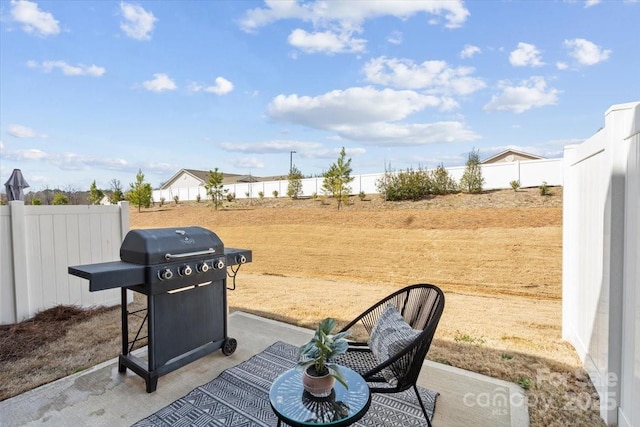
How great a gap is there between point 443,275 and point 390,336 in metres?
6.34

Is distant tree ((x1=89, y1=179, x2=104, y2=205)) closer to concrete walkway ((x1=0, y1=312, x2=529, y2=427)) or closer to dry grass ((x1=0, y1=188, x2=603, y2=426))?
dry grass ((x1=0, y1=188, x2=603, y2=426))

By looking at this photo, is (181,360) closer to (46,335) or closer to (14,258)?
(46,335)

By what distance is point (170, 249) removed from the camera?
8.41 feet

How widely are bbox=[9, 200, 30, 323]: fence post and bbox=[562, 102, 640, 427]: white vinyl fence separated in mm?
5947

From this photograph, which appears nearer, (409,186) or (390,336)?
(390,336)

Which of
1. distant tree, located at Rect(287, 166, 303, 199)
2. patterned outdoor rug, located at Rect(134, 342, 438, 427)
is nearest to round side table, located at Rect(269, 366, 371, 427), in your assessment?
patterned outdoor rug, located at Rect(134, 342, 438, 427)

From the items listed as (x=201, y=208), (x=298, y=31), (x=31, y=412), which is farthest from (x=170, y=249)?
(x=201, y=208)

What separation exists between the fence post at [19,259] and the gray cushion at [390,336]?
176 inches

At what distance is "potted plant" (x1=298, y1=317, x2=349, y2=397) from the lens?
1598 mm

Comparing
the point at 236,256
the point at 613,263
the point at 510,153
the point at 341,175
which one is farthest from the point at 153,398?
the point at 510,153

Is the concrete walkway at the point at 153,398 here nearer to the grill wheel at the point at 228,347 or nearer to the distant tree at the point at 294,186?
the grill wheel at the point at 228,347

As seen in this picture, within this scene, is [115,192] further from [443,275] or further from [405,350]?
[405,350]

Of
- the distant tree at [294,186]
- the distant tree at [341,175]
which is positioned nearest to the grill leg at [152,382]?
the distant tree at [341,175]

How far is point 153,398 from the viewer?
7.93 feet
